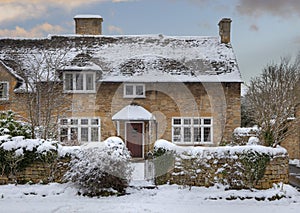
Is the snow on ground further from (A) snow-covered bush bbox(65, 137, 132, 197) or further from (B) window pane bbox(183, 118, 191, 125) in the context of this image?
(B) window pane bbox(183, 118, 191, 125)

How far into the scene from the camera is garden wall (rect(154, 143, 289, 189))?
12.2 m

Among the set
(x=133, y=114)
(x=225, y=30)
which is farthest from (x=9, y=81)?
(x=225, y=30)

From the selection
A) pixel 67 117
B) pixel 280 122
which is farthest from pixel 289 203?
pixel 67 117

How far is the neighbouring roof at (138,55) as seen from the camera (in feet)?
74.1

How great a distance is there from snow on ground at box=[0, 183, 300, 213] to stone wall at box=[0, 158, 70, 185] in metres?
0.33

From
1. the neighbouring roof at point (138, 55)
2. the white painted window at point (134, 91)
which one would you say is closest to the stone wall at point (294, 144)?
the neighbouring roof at point (138, 55)

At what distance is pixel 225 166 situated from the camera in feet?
40.6

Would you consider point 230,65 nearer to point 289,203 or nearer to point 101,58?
point 101,58

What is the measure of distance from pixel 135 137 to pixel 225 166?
35.5ft

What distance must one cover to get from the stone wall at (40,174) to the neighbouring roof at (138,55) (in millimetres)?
9993

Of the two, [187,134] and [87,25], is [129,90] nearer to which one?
[187,134]

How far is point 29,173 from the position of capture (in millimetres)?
12922

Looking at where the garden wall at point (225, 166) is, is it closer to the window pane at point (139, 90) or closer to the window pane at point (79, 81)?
the window pane at point (139, 90)

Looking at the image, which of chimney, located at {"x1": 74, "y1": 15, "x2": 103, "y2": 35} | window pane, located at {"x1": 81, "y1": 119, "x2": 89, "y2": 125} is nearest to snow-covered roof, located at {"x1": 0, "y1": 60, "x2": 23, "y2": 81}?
window pane, located at {"x1": 81, "y1": 119, "x2": 89, "y2": 125}
